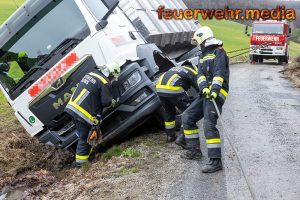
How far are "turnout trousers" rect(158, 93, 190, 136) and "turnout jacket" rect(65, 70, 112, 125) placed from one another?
32.0 inches

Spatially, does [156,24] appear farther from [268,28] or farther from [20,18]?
[268,28]

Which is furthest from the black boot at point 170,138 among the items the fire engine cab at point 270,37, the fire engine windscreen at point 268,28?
the fire engine windscreen at point 268,28

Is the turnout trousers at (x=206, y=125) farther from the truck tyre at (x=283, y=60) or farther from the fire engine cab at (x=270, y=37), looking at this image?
the truck tyre at (x=283, y=60)

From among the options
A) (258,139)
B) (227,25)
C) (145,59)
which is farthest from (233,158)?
(227,25)

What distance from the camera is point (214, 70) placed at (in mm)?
5117

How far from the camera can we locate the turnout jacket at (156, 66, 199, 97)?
5938 mm

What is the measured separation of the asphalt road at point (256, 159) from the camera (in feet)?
14.2

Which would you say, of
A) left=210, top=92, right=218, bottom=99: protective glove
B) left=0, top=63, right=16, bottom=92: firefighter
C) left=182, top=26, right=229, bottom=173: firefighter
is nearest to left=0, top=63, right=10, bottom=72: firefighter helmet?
left=0, top=63, right=16, bottom=92: firefighter

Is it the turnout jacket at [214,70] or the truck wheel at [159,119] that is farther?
the truck wheel at [159,119]

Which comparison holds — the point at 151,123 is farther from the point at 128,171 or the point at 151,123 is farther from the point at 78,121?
the point at 128,171

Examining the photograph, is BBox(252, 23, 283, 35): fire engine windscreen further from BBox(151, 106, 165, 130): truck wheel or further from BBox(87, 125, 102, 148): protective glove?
BBox(87, 125, 102, 148): protective glove

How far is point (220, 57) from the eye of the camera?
5082 mm

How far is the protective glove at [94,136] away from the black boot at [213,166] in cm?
170

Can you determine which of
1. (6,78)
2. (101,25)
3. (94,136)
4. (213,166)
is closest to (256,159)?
(213,166)
